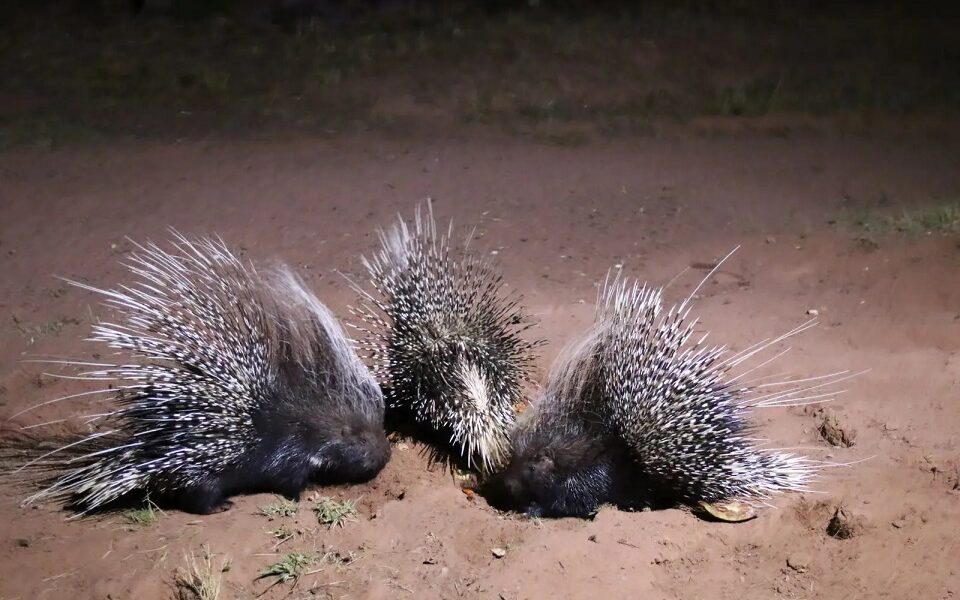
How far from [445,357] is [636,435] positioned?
2.61ft

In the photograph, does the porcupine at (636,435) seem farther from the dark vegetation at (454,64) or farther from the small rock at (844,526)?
the dark vegetation at (454,64)

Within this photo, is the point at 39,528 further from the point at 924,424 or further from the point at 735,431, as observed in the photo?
the point at 924,424

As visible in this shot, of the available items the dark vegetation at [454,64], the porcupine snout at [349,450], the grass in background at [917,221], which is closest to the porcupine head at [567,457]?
the porcupine snout at [349,450]

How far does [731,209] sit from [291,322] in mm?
3399

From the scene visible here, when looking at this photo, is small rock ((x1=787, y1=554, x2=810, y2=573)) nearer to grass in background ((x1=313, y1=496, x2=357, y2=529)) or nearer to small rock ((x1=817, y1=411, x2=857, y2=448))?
small rock ((x1=817, y1=411, x2=857, y2=448))

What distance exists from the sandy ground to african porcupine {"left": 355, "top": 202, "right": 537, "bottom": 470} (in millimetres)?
235

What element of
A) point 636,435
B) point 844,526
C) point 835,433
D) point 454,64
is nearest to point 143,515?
point 636,435

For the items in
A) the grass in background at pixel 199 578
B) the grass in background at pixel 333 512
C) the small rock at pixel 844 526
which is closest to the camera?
the grass in background at pixel 199 578

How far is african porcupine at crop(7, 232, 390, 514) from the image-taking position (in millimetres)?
2973

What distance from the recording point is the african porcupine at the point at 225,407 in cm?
297

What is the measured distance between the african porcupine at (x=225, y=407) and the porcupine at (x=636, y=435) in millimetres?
645

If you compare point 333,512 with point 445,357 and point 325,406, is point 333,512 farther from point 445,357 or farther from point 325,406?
point 445,357

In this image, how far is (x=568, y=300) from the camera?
175 inches

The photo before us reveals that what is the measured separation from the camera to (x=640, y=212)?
218 inches
